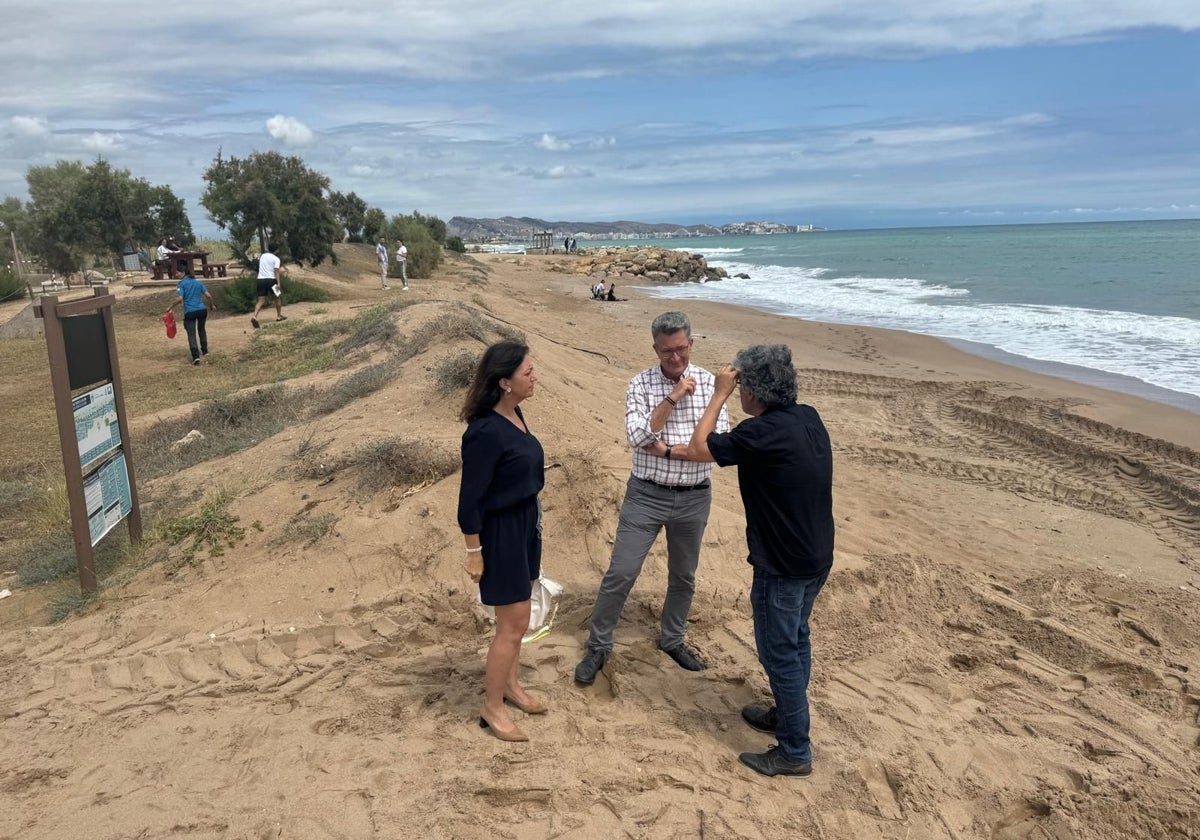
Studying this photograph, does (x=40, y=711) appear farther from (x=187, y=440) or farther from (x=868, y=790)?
(x=187, y=440)

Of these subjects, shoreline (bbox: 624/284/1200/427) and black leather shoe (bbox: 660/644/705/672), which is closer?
black leather shoe (bbox: 660/644/705/672)

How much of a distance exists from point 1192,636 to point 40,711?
6693 millimetres

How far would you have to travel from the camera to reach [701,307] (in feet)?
87.3

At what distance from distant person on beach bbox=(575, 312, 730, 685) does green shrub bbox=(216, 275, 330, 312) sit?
16.9 metres

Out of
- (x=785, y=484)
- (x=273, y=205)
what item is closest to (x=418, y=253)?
(x=273, y=205)

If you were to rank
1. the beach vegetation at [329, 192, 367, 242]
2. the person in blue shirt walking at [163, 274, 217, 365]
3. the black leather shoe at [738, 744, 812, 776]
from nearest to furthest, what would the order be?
the black leather shoe at [738, 744, 812, 776] → the person in blue shirt walking at [163, 274, 217, 365] → the beach vegetation at [329, 192, 367, 242]

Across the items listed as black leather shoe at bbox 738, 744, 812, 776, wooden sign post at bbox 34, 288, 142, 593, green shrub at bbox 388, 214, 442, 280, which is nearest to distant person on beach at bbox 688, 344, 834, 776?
black leather shoe at bbox 738, 744, 812, 776

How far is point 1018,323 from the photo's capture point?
2053cm

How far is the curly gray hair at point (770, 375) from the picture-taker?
3336mm

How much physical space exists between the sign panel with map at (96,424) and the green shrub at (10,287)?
2220 centimetres

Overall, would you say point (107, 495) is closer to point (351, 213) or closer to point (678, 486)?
point (678, 486)

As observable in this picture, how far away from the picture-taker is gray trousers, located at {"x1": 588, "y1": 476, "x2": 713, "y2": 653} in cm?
404

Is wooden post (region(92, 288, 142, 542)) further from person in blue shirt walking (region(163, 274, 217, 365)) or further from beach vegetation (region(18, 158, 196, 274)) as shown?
beach vegetation (region(18, 158, 196, 274))

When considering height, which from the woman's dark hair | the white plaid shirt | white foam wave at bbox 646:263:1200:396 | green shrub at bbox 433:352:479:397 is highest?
the woman's dark hair
